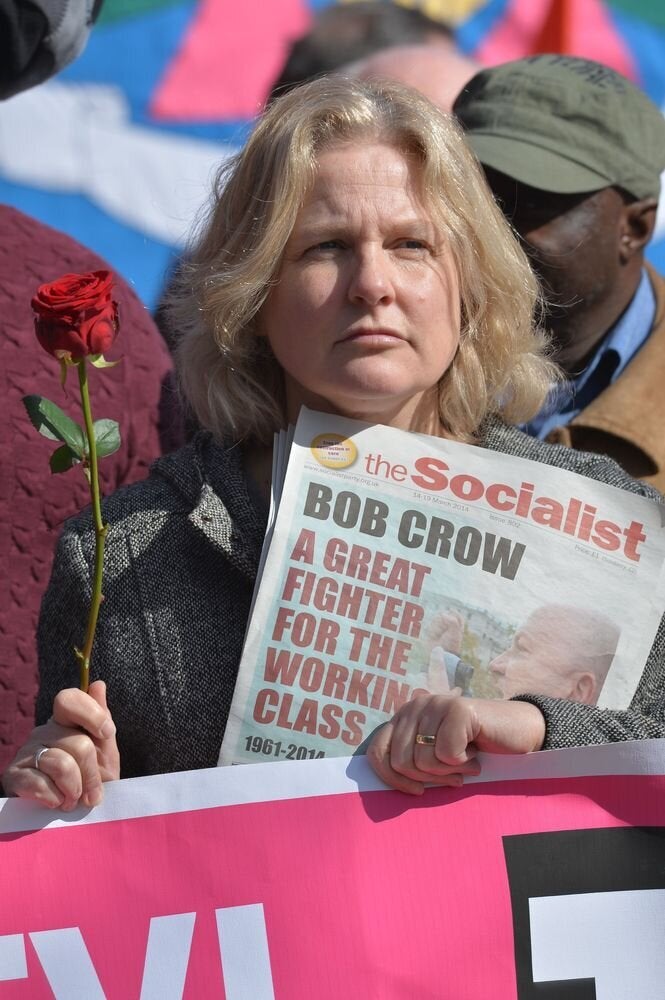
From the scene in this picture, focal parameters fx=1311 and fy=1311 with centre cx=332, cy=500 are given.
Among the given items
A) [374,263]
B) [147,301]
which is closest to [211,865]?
[374,263]

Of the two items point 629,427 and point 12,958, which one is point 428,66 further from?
point 12,958

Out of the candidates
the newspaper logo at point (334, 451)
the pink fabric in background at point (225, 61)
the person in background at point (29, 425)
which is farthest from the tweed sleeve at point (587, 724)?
the pink fabric in background at point (225, 61)

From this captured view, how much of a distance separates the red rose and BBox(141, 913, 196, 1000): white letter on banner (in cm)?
60

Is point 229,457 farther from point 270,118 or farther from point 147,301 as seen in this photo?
point 147,301

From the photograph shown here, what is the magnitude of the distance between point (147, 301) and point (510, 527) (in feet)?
7.73

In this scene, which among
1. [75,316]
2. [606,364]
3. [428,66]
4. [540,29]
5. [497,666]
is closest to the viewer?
[75,316]

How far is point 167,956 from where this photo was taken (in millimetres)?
1346

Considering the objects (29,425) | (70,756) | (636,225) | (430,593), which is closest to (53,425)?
(70,756)

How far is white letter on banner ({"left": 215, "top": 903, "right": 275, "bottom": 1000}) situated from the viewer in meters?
1.32

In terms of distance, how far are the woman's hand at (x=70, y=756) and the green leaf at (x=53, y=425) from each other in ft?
0.86

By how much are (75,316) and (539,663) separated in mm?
619

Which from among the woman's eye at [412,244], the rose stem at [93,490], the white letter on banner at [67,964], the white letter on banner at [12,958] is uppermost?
the woman's eye at [412,244]

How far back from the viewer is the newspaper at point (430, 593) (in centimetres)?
142

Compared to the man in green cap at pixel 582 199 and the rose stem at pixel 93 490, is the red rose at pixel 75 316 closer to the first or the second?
the rose stem at pixel 93 490
